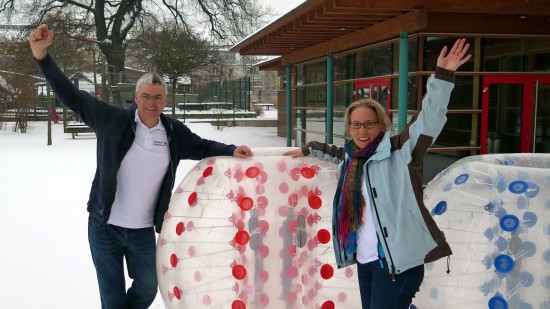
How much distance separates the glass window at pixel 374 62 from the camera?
9430 millimetres

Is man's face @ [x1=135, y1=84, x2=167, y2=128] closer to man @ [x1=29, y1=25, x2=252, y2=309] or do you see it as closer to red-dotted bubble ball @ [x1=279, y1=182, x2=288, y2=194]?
man @ [x1=29, y1=25, x2=252, y2=309]

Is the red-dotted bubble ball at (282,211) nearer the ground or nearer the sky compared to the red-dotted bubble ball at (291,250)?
nearer the sky

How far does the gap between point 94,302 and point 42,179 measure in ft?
23.2

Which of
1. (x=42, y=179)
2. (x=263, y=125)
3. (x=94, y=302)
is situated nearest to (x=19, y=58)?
(x=263, y=125)

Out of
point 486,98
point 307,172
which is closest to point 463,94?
point 486,98

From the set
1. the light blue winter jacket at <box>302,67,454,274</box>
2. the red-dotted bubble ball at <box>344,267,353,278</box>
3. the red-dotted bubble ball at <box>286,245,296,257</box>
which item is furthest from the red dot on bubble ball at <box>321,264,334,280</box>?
the light blue winter jacket at <box>302,67,454,274</box>

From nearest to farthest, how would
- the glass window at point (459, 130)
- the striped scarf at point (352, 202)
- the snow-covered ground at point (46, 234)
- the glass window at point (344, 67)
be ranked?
the striped scarf at point (352, 202), the snow-covered ground at point (46, 234), the glass window at point (459, 130), the glass window at point (344, 67)

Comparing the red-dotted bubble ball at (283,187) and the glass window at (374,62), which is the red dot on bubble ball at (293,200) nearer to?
the red-dotted bubble ball at (283,187)

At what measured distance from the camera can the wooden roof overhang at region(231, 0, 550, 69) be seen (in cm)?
734

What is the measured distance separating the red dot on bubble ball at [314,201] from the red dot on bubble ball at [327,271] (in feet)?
1.20

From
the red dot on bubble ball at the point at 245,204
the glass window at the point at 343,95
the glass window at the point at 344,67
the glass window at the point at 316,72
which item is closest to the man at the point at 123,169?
the red dot on bubble ball at the point at 245,204

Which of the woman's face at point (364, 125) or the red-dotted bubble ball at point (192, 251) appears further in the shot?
the red-dotted bubble ball at point (192, 251)

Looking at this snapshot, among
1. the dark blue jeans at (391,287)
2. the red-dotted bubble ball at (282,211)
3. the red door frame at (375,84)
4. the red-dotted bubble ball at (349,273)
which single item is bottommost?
the red-dotted bubble ball at (349,273)

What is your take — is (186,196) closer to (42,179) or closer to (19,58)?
(42,179)
